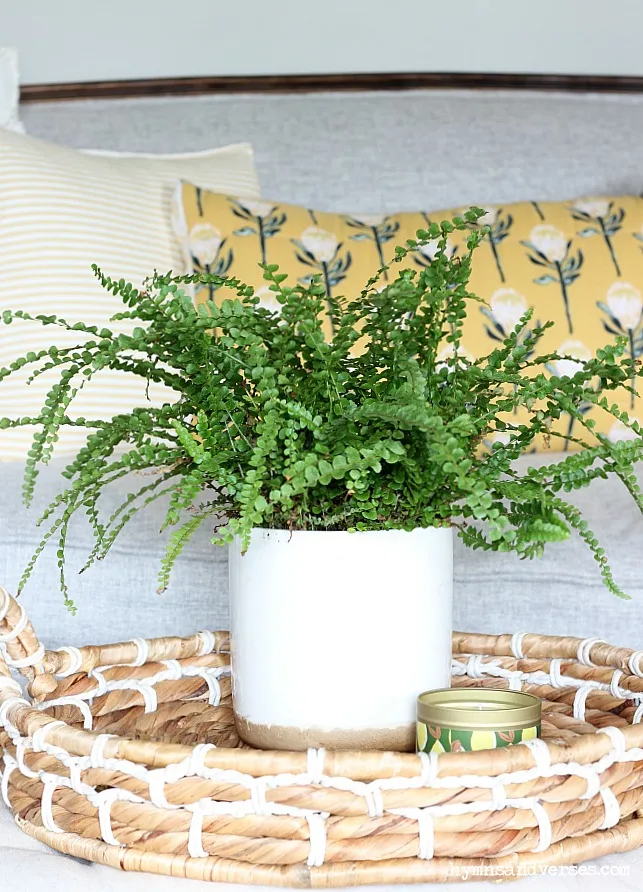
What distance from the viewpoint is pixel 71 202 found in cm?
147

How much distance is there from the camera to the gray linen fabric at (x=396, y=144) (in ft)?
6.38

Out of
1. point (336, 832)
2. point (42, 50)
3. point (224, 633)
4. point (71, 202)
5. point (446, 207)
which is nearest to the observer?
point (336, 832)

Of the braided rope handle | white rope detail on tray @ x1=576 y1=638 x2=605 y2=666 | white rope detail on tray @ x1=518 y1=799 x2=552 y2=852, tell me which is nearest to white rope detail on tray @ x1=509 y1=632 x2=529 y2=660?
white rope detail on tray @ x1=576 y1=638 x2=605 y2=666

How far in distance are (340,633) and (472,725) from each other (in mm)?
108

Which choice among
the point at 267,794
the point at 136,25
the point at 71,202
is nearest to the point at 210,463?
the point at 267,794

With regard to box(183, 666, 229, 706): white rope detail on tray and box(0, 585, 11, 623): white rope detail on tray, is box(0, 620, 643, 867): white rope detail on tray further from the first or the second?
box(183, 666, 229, 706): white rope detail on tray

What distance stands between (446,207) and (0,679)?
140 centimetres

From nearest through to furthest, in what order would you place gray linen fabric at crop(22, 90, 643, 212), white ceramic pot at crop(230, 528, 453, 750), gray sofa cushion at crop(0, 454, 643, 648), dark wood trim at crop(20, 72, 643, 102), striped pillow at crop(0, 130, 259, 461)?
white ceramic pot at crop(230, 528, 453, 750)
gray sofa cushion at crop(0, 454, 643, 648)
striped pillow at crop(0, 130, 259, 461)
gray linen fabric at crop(22, 90, 643, 212)
dark wood trim at crop(20, 72, 643, 102)

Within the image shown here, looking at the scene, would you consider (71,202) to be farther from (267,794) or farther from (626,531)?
(267,794)

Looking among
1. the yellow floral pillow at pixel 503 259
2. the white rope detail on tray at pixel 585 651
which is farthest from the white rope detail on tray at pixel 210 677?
the yellow floral pillow at pixel 503 259

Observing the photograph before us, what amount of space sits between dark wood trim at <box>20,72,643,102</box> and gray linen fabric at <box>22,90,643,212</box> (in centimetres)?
8

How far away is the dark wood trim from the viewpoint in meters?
2.08

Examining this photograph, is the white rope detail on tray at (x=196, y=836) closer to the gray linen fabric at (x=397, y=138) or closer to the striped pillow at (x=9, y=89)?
the gray linen fabric at (x=397, y=138)

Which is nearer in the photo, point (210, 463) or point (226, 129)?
point (210, 463)
